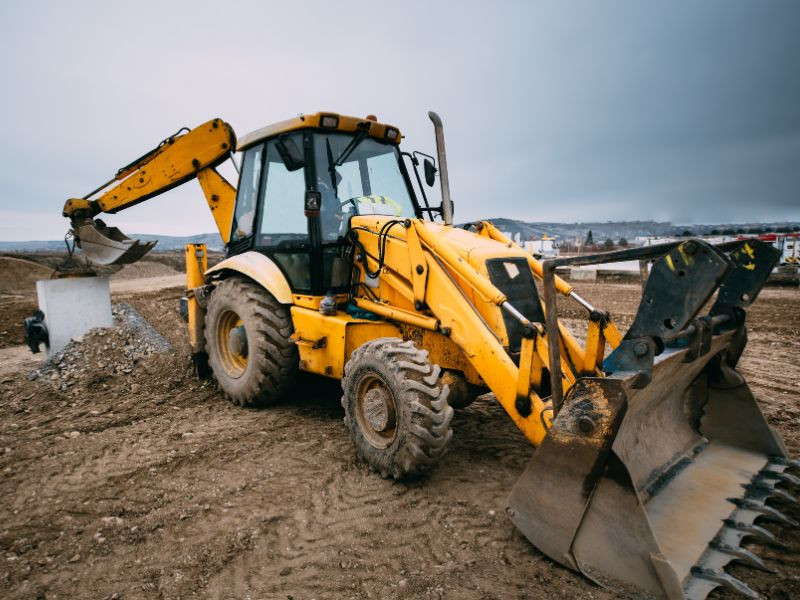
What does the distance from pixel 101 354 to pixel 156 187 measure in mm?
2231

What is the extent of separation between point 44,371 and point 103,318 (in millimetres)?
1191

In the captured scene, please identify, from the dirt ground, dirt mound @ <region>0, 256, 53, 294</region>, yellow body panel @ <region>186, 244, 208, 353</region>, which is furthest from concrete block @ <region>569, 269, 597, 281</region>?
dirt mound @ <region>0, 256, 53, 294</region>

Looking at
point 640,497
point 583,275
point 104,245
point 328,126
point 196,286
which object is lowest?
point 640,497

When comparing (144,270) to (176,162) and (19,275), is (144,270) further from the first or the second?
(176,162)

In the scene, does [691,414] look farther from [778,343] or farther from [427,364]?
[778,343]

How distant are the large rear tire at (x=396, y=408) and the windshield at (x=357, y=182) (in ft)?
4.92

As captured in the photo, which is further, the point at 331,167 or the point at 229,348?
the point at 229,348

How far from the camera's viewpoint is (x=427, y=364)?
310cm

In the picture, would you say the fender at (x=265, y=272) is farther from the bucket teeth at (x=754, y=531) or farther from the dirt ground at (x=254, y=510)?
the bucket teeth at (x=754, y=531)

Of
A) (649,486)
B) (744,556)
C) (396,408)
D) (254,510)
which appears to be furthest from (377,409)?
(744,556)

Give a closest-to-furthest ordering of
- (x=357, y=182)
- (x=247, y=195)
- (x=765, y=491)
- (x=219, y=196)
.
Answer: (x=765, y=491), (x=357, y=182), (x=247, y=195), (x=219, y=196)

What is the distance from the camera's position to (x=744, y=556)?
7.55 feet

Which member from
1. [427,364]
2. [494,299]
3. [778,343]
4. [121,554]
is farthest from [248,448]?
[778,343]

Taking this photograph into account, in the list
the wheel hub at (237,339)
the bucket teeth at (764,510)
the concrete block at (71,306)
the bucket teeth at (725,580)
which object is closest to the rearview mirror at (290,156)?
the wheel hub at (237,339)
